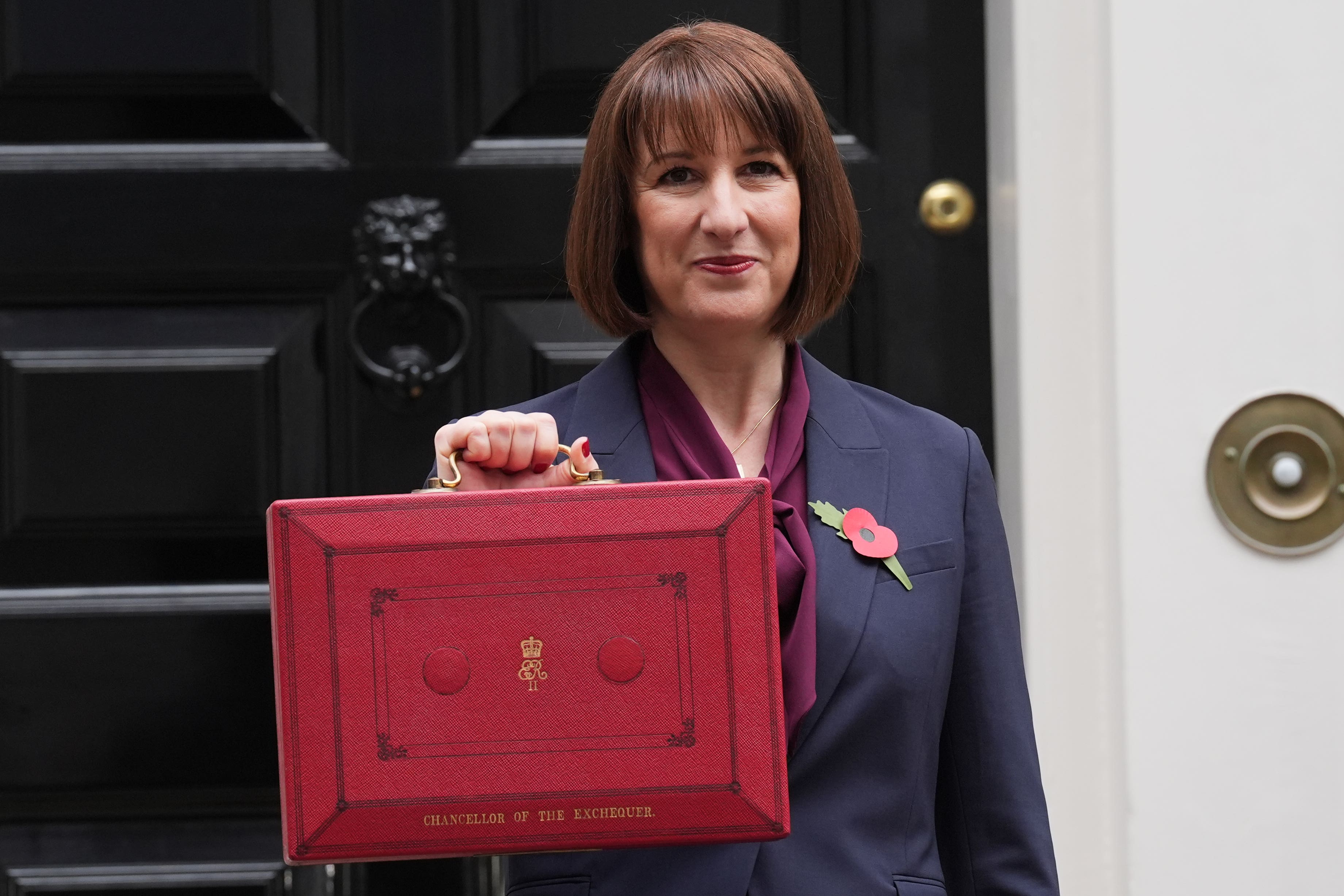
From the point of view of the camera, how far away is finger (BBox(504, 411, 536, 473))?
1.09m

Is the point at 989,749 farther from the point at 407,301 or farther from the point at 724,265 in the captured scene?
the point at 407,301

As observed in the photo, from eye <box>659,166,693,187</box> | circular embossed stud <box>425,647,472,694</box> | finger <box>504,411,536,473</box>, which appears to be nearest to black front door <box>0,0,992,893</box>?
eye <box>659,166,693,187</box>

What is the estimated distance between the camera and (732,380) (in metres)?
1.31

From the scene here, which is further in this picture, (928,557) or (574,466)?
(928,557)

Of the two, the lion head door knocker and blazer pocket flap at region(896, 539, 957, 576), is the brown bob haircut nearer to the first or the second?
blazer pocket flap at region(896, 539, 957, 576)

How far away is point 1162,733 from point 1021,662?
0.44 metres

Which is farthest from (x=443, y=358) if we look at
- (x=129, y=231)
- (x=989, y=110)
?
(x=989, y=110)

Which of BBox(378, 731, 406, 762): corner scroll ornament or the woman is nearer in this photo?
BBox(378, 731, 406, 762): corner scroll ornament

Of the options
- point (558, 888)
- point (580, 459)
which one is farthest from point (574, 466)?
point (558, 888)

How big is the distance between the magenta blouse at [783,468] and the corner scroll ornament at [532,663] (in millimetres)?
185

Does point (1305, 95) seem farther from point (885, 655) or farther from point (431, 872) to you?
point (431, 872)

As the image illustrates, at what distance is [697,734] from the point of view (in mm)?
1012

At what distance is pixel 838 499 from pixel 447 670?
38 centimetres

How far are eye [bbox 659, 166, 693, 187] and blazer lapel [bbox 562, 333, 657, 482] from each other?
0.16 m
